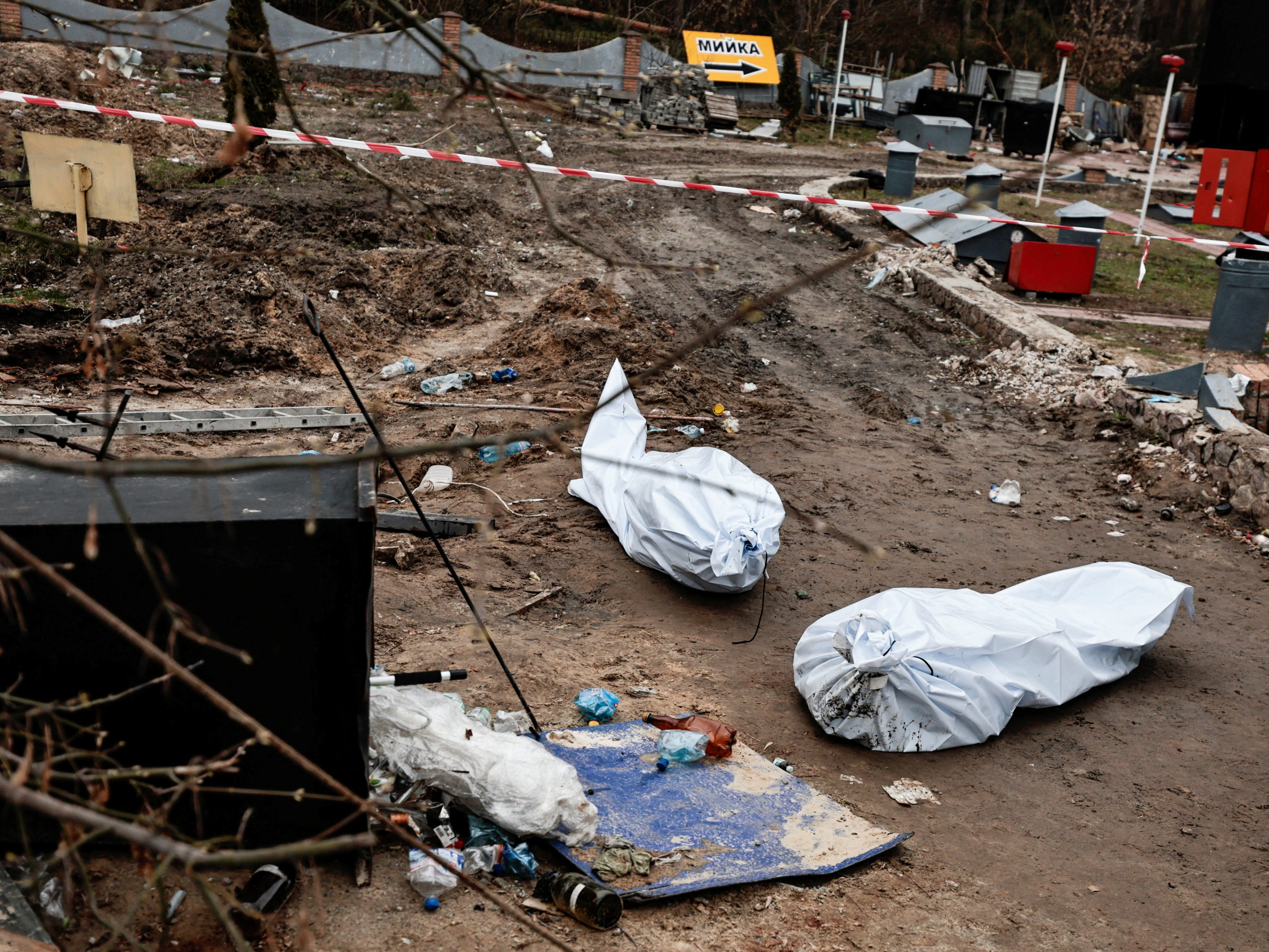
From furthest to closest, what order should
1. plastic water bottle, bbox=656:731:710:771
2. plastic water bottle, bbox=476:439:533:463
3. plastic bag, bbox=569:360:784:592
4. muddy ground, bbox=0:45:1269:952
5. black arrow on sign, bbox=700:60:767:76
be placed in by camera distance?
black arrow on sign, bbox=700:60:767:76, plastic water bottle, bbox=476:439:533:463, plastic bag, bbox=569:360:784:592, plastic water bottle, bbox=656:731:710:771, muddy ground, bbox=0:45:1269:952

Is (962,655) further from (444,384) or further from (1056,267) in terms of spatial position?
(1056,267)

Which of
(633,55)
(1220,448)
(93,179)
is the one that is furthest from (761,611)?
(633,55)

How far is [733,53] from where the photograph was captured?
26609 millimetres

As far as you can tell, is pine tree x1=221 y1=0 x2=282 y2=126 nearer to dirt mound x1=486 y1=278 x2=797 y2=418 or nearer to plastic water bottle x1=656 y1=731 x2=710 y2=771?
dirt mound x1=486 y1=278 x2=797 y2=418

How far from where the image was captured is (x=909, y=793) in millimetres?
4184

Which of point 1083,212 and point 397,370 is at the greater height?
point 1083,212

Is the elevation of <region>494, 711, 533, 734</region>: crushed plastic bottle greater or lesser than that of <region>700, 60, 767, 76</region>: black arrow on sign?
lesser

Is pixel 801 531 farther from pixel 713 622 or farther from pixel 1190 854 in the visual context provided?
pixel 1190 854

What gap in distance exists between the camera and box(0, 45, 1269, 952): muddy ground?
347 cm

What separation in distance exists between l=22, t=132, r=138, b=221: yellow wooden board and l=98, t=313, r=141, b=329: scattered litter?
3.17 ft

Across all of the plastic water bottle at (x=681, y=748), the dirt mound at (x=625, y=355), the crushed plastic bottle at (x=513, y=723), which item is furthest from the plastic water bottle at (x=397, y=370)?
the plastic water bottle at (x=681, y=748)

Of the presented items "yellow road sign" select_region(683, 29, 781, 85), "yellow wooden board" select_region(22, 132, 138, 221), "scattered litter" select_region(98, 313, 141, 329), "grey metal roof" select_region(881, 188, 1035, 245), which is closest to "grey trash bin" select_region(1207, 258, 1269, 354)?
"grey metal roof" select_region(881, 188, 1035, 245)

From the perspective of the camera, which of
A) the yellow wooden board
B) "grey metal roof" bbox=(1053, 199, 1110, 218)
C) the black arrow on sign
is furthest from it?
the black arrow on sign

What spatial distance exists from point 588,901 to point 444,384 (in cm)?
606
